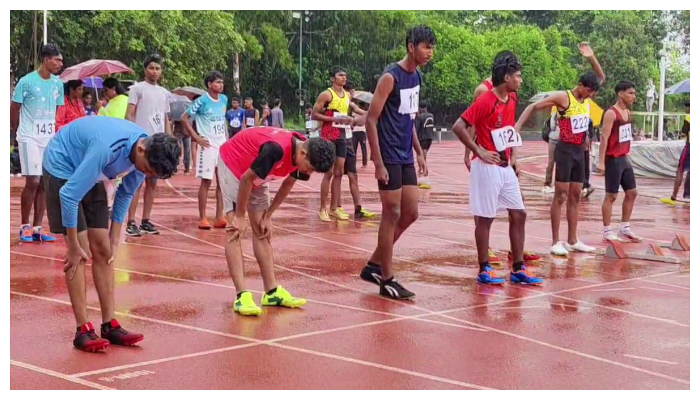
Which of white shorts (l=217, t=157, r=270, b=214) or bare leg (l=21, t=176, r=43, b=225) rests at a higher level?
white shorts (l=217, t=157, r=270, b=214)

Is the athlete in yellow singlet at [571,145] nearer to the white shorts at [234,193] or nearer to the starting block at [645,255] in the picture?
the starting block at [645,255]

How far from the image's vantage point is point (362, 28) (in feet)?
159

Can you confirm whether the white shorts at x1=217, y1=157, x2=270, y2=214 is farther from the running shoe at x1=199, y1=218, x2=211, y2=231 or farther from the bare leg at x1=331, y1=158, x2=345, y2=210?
the bare leg at x1=331, y1=158, x2=345, y2=210

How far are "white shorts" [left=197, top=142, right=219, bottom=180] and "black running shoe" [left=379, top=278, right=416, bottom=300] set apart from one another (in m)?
4.09

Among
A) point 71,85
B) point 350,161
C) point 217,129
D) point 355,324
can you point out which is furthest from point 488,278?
point 71,85

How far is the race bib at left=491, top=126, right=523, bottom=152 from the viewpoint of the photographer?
816cm

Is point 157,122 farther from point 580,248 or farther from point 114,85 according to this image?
point 580,248

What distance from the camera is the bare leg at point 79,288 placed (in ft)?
18.1

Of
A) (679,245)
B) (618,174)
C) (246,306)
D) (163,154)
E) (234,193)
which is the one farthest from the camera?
(618,174)

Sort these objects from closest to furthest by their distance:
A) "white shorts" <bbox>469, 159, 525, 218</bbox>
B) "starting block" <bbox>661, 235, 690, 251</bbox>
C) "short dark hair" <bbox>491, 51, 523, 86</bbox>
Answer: "short dark hair" <bbox>491, 51, 523, 86</bbox> → "white shorts" <bbox>469, 159, 525, 218</bbox> → "starting block" <bbox>661, 235, 690, 251</bbox>

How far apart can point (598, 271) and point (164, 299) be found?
169 inches

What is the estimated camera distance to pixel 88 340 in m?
5.53

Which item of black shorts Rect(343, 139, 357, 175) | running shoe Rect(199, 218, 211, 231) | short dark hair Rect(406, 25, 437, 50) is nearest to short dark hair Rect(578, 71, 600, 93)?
short dark hair Rect(406, 25, 437, 50)

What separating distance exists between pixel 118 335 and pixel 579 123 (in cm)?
597
